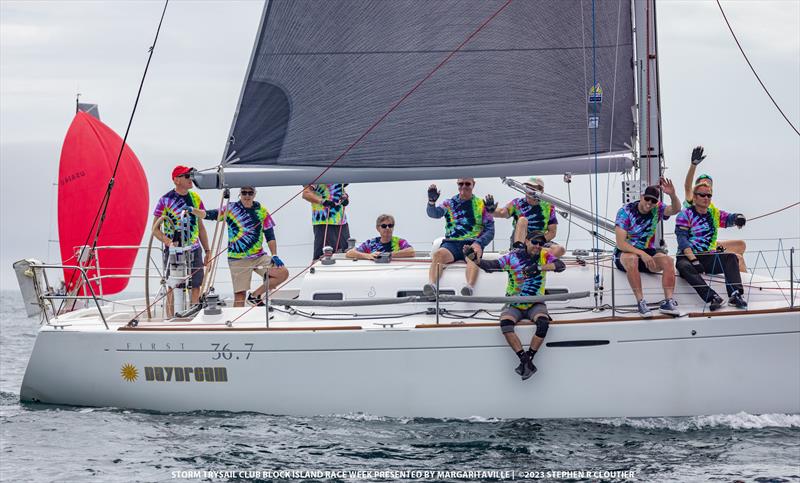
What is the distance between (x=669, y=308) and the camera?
9.66 metres

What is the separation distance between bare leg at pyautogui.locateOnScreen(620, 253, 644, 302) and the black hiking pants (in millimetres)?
443

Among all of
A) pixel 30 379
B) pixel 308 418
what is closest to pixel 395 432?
pixel 308 418

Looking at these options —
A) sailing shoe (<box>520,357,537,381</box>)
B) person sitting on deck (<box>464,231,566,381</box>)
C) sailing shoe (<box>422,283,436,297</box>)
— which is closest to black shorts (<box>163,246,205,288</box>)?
sailing shoe (<box>422,283,436,297</box>)

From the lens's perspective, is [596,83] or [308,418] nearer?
[308,418]

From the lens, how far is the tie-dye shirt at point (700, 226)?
10.2m

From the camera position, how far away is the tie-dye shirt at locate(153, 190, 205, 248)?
11.3 meters

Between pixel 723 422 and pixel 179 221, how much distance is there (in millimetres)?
5551

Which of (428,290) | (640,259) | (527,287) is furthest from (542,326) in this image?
Answer: (640,259)

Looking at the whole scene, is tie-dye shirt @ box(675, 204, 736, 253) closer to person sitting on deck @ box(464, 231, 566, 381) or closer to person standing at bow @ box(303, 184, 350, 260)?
person sitting on deck @ box(464, 231, 566, 381)

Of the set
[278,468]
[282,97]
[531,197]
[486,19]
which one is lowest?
[278,468]

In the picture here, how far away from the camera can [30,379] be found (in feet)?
35.3

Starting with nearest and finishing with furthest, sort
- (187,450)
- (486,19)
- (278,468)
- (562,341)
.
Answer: (278,468) → (187,450) → (562,341) → (486,19)

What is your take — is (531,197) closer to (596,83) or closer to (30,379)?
(596,83)

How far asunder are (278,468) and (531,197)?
13.4ft
